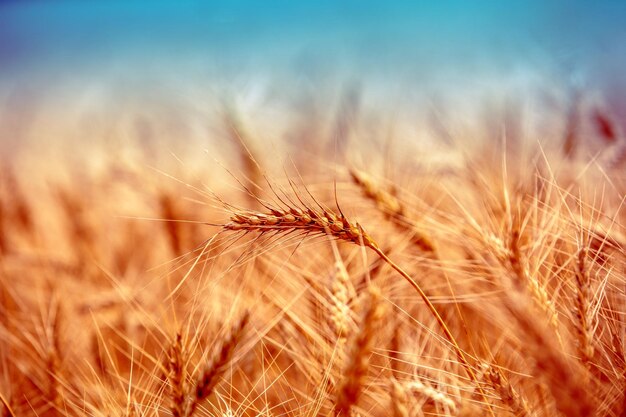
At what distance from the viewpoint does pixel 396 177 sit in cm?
158

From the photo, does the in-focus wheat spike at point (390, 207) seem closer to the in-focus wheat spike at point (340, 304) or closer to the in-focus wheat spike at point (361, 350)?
the in-focus wheat spike at point (340, 304)

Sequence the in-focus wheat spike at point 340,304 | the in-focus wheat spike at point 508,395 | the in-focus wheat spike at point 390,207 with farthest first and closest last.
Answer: the in-focus wheat spike at point 390,207 < the in-focus wheat spike at point 340,304 < the in-focus wheat spike at point 508,395

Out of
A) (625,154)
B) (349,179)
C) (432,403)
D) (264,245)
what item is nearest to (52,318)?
(264,245)

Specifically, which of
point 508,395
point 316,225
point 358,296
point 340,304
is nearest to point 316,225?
point 316,225

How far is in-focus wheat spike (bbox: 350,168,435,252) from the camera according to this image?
1.22m

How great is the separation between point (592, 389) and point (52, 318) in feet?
4.47

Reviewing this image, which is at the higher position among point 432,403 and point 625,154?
point 625,154

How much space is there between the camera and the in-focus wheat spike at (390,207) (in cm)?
122

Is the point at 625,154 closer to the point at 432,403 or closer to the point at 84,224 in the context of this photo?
the point at 432,403

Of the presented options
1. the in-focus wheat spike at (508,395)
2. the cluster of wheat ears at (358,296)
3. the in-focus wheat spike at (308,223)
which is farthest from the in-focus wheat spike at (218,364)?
the in-focus wheat spike at (508,395)

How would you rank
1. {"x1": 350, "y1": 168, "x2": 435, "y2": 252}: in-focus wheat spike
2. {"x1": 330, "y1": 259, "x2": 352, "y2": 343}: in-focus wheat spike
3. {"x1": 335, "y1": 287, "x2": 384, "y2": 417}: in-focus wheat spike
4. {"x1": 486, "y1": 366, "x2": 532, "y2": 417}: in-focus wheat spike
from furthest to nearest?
{"x1": 350, "y1": 168, "x2": 435, "y2": 252}: in-focus wheat spike, {"x1": 330, "y1": 259, "x2": 352, "y2": 343}: in-focus wheat spike, {"x1": 486, "y1": 366, "x2": 532, "y2": 417}: in-focus wheat spike, {"x1": 335, "y1": 287, "x2": 384, "y2": 417}: in-focus wheat spike

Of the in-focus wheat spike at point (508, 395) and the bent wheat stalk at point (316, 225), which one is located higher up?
the bent wheat stalk at point (316, 225)

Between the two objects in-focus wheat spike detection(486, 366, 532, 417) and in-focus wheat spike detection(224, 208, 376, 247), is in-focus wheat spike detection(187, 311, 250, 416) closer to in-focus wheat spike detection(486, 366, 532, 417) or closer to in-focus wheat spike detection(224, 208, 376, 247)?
in-focus wheat spike detection(224, 208, 376, 247)

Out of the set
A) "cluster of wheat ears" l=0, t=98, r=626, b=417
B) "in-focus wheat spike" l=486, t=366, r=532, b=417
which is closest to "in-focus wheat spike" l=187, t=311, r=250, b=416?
"cluster of wheat ears" l=0, t=98, r=626, b=417
